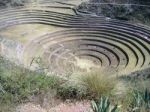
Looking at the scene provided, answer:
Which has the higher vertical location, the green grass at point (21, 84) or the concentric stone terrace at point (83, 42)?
the green grass at point (21, 84)

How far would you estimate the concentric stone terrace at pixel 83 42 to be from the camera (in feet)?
Result: 53.6

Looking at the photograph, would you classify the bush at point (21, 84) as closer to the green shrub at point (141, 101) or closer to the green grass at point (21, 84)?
the green grass at point (21, 84)

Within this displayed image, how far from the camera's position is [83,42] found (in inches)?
719

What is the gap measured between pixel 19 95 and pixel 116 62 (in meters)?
8.29

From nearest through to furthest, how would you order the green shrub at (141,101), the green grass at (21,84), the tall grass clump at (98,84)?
1. the green shrub at (141,101)
2. the green grass at (21,84)
3. the tall grass clump at (98,84)

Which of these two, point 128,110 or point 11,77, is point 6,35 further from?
point 128,110

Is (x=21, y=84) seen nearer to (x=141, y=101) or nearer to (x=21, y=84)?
(x=21, y=84)

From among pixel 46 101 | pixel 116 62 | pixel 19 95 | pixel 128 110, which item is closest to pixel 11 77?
pixel 19 95

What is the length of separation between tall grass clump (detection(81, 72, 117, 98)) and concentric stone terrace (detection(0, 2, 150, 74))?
5523 mm

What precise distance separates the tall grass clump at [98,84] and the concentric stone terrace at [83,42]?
18.1 ft

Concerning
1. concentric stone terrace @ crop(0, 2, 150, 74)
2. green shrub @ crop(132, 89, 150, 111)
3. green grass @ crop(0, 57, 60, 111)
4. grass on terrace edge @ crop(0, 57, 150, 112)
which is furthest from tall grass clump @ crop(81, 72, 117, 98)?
concentric stone terrace @ crop(0, 2, 150, 74)

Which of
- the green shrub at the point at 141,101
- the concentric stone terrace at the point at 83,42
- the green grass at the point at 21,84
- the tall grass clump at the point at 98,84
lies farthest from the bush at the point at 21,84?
the concentric stone terrace at the point at 83,42

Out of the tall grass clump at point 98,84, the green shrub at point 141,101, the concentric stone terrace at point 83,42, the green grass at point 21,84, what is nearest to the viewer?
the green shrub at point 141,101

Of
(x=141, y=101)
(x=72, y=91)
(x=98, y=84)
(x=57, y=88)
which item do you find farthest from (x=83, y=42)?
(x=141, y=101)
